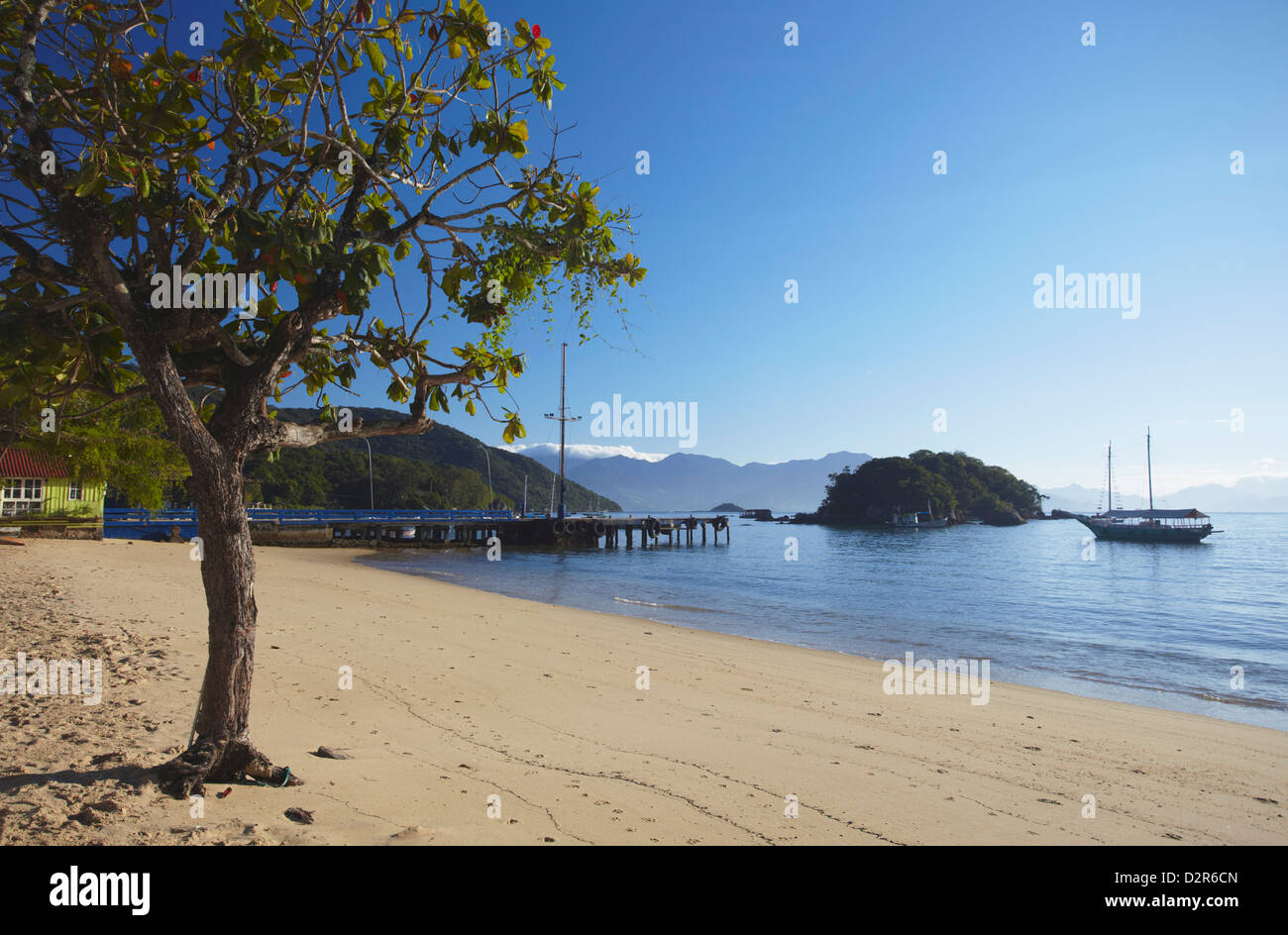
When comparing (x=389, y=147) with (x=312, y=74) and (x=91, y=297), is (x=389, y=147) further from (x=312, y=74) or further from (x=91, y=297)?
(x=91, y=297)

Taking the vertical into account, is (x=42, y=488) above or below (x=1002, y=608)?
above

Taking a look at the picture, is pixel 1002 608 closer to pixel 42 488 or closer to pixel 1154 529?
pixel 42 488

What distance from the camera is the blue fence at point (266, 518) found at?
36688 millimetres

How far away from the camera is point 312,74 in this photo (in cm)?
399

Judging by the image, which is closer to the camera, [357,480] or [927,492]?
[357,480]

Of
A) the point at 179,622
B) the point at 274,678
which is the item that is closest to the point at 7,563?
the point at 179,622

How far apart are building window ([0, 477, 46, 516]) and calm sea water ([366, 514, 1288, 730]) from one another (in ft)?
49.3

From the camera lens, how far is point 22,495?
27.0m

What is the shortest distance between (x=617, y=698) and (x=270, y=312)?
559cm

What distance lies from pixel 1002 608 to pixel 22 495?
132ft

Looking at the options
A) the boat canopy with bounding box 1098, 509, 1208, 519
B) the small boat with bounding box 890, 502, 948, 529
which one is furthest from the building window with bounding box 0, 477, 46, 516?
the small boat with bounding box 890, 502, 948, 529
